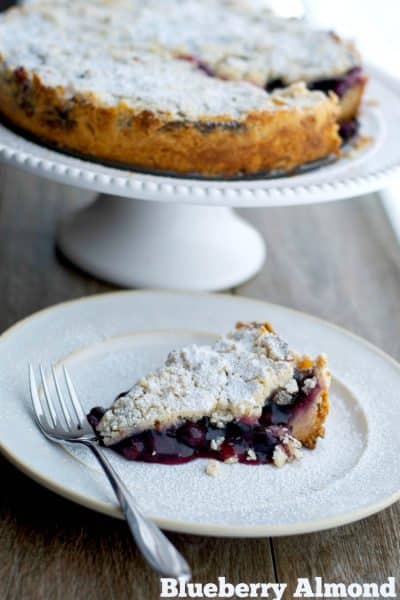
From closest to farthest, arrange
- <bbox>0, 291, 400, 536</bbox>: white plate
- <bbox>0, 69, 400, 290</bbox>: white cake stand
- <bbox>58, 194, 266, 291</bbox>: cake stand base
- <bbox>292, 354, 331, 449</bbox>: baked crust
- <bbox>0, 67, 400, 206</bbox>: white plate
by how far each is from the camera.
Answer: <bbox>0, 291, 400, 536</bbox>: white plate < <bbox>292, 354, 331, 449</bbox>: baked crust < <bbox>0, 67, 400, 206</bbox>: white plate < <bbox>0, 69, 400, 290</bbox>: white cake stand < <bbox>58, 194, 266, 291</bbox>: cake stand base

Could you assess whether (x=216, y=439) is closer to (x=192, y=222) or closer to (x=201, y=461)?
(x=201, y=461)

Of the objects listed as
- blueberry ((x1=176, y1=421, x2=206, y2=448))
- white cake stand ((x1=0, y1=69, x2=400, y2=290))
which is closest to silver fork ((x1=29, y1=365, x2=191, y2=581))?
Result: blueberry ((x1=176, y1=421, x2=206, y2=448))

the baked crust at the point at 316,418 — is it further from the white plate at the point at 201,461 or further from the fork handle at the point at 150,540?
the fork handle at the point at 150,540

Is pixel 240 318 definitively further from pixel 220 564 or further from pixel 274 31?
pixel 274 31

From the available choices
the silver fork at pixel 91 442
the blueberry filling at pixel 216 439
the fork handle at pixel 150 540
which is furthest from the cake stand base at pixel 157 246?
the fork handle at pixel 150 540

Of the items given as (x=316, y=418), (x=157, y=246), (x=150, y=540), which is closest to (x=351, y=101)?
(x=157, y=246)

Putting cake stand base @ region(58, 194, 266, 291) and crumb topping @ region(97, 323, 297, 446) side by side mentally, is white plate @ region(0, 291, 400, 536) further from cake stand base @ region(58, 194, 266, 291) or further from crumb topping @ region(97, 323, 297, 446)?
cake stand base @ region(58, 194, 266, 291)

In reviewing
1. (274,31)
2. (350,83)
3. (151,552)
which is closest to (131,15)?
(274,31)
